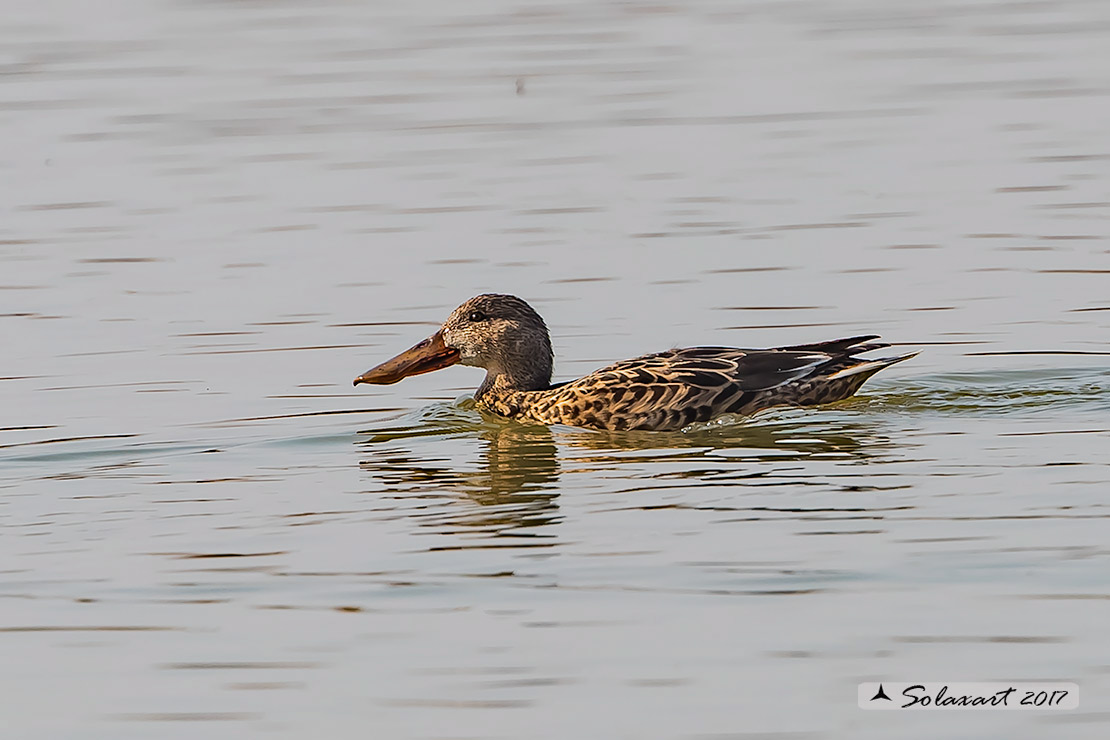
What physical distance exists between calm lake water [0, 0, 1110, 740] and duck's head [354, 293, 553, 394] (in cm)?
33

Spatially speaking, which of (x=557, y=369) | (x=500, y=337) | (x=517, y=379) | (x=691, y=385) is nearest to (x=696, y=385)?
(x=691, y=385)

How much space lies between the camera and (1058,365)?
1168cm

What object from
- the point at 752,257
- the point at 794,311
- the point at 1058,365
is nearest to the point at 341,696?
the point at 1058,365

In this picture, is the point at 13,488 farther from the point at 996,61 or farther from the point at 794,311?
the point at 996,61

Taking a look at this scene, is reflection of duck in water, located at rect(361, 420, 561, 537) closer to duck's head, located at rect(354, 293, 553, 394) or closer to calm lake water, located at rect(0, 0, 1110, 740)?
calm lake water, located at rect(0, 0, 1110, 740)

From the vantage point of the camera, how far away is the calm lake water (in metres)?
6.75

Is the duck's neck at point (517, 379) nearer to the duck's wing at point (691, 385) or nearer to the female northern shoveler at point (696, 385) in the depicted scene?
the female northern shoveler at point (696, 385)

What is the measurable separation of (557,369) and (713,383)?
2.07 m

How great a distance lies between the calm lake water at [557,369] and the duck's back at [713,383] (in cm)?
18

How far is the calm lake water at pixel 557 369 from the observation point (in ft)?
22.1

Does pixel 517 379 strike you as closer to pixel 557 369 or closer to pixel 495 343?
pixel 495 343

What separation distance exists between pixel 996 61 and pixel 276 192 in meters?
8.44

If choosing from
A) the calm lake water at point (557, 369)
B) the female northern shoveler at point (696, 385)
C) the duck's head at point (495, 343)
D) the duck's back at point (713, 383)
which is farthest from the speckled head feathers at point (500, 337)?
the duck's back at point (713, 383)

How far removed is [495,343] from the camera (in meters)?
11.9
